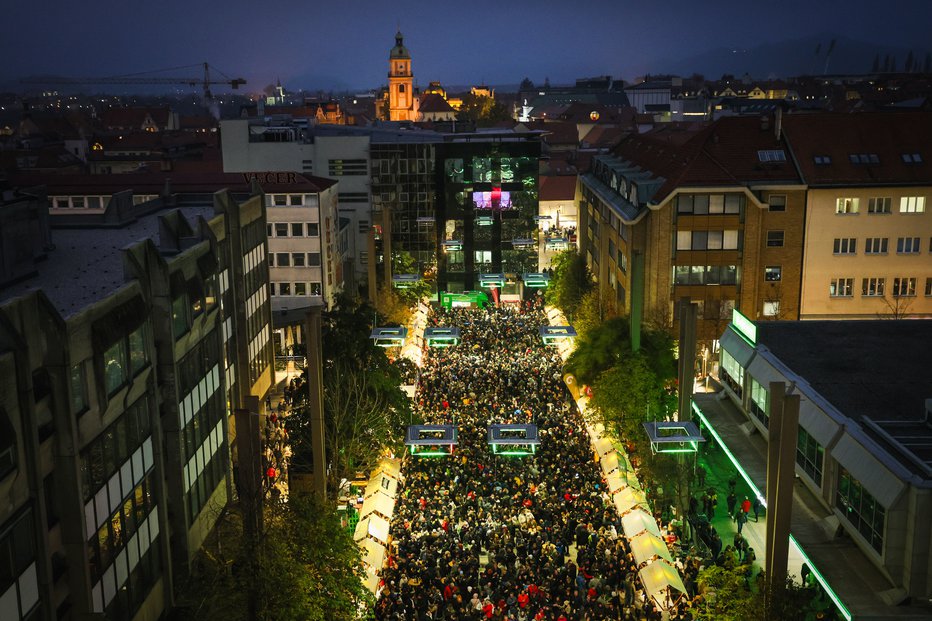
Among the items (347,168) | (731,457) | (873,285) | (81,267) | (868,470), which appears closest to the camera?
(868,470)

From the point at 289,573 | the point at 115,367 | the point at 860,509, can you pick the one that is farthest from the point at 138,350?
the point at 860,509

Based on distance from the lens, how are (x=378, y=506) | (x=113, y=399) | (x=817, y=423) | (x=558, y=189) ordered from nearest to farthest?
(x=113, y=399) → (x=817, y=423) → (x=378, y=506) → (x=558, y=189)

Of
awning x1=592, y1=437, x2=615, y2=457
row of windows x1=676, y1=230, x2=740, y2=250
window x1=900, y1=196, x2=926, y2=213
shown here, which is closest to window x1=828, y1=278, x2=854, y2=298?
window x1=900, y1=196, x2=926, y2=213

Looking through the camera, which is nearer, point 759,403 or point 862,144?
point 759,403

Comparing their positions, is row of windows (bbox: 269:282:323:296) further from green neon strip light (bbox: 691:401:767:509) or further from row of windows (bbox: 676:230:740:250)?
green neon strip light (bbox: 691:401:767:509)

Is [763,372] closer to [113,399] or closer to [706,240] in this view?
[706,240]

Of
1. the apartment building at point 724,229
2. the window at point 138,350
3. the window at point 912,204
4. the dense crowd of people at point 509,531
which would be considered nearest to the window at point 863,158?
the window at point 912,204

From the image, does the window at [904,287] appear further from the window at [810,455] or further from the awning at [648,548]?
the awning at [648,548]

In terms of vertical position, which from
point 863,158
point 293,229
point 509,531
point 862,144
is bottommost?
point 509,531
